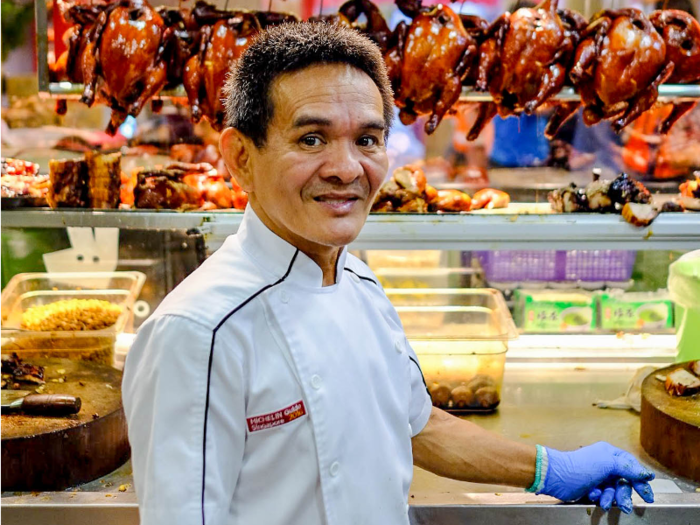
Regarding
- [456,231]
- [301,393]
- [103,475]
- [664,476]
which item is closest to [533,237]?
[456,231]

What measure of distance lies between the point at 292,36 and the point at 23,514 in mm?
1413

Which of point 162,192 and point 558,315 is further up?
point 162,192

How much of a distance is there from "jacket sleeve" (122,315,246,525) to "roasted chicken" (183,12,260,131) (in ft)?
4.30

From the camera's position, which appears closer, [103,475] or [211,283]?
[211,283]

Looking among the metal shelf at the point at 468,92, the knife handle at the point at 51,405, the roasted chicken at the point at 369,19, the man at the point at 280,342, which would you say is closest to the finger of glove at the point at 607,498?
the man at the point at 280,342

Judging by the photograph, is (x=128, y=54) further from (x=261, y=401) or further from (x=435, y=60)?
(x=261, y=401)

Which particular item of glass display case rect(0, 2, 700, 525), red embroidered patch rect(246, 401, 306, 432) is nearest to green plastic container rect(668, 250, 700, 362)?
glass display case rect(0, 2, 700, 525)

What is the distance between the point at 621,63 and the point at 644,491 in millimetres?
1371

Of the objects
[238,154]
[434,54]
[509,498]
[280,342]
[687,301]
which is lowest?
[509,498]

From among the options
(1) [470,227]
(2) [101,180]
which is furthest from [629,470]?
(2) [101,180]

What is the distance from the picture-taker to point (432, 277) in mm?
3412

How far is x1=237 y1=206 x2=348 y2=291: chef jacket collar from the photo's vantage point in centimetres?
148

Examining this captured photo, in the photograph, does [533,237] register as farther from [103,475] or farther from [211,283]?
[103,475]

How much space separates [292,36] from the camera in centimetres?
137
